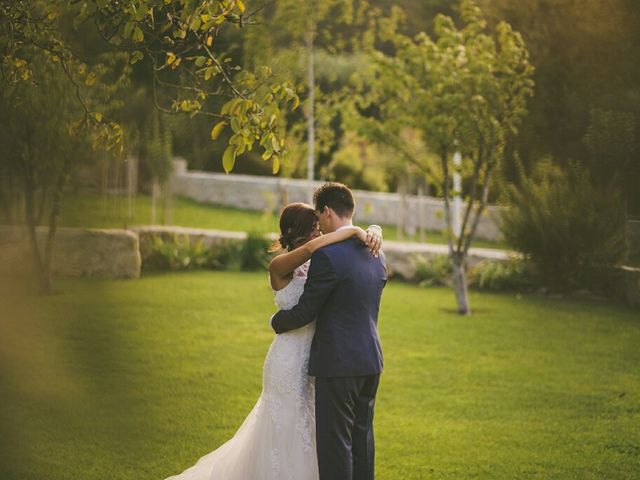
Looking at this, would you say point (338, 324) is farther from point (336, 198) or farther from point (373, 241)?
point (336, 198)

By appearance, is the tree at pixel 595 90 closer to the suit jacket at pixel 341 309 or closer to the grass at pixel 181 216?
the suit jacket at pixel 341 309

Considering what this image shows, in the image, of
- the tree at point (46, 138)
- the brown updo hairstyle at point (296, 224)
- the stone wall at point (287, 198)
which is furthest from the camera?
the stone wall at point (287, 198)

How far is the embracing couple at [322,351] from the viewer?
4.09m

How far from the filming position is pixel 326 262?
13.2ft

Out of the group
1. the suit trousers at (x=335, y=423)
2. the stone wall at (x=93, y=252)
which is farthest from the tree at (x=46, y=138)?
the suit trousers at (x=335, y=423)

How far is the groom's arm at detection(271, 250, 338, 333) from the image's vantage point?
159 inches

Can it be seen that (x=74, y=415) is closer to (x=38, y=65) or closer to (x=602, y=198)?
(x=38, y=65)

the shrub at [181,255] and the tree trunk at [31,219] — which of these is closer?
the tree trunk at [31,219]

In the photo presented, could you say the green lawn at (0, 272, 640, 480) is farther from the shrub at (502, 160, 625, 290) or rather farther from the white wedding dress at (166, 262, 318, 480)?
the white wedding dress at (166, 262, 318, 480)

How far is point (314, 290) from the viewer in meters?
4.04

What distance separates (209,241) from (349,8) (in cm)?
441

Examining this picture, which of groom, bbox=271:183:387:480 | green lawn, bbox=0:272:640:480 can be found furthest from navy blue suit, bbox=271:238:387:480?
green lawn, bbox=0:272:640:480

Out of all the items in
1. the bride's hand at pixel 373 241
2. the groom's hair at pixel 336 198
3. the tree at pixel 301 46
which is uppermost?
the tree at pixel 301 46

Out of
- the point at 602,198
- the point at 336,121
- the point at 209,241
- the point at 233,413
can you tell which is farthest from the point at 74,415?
the point at 336,121
